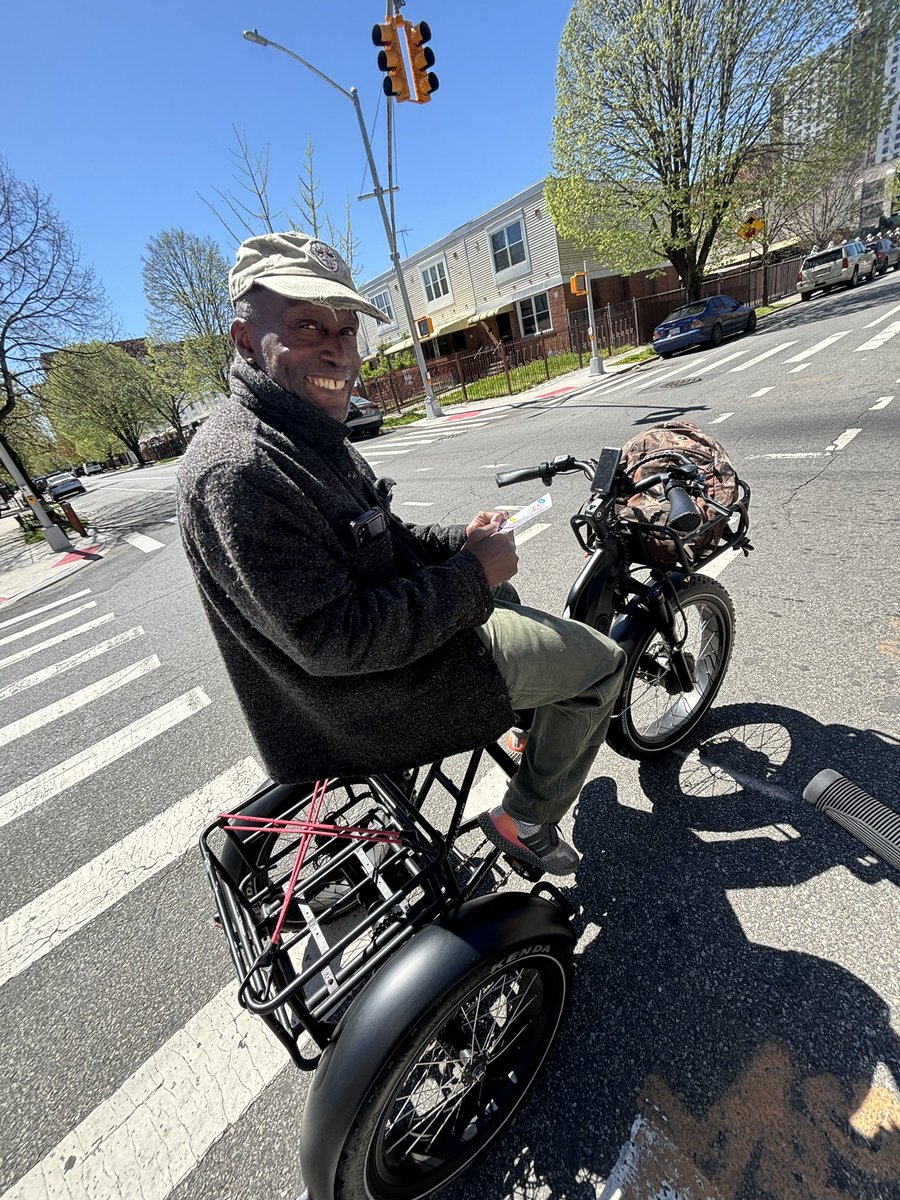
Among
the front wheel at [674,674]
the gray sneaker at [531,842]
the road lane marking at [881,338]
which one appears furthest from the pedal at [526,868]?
the road lane marking at [881,338]

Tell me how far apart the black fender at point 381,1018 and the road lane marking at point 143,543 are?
1160cm

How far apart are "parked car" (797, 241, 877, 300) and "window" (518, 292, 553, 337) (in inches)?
447

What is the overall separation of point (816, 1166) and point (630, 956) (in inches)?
25.0

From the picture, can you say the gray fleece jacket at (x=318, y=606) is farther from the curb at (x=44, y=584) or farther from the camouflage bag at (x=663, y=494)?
the curb at (x=44, y=584)

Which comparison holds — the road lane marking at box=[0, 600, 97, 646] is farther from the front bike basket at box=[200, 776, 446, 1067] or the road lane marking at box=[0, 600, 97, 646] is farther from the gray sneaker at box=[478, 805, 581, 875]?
the gray sneaker at box=[478, 805, 581, 875]

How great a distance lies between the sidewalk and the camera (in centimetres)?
1027

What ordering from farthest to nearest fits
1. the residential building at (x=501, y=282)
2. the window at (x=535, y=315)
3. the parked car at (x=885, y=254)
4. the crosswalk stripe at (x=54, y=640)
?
the window at (x=535, y=315)
the residential building at (x=501, y=282)
the parked car at (x=885, y=254)
the crosswalk stripe at (x=54, y=640)

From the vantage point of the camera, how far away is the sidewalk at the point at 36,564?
33.7ft

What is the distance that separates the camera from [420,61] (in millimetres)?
7750

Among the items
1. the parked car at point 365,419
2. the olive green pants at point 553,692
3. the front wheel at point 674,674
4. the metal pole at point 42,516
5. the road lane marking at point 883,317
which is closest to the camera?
the olive green pants at point 553,692

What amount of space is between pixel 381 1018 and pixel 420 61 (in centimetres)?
1100

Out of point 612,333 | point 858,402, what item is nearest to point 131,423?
point 612,333

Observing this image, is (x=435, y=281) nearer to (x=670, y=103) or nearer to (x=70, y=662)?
(x=670, y=103)

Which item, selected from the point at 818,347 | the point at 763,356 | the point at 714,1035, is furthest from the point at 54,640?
the point at 818,347
